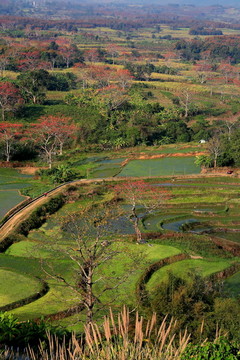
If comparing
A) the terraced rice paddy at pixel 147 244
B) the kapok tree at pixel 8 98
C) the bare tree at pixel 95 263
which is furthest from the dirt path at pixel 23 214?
the kapok tree at pixel 8 98

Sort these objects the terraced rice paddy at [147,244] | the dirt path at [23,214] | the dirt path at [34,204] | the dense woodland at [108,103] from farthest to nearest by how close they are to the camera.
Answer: the dense woodland at [108,103], the dirt path at [34,204], the dirt path at [23,214], the terraced rice paddy at [147,244]

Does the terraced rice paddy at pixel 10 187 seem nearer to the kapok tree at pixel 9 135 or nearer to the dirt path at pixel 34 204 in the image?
the dirt path at pixel 34 204

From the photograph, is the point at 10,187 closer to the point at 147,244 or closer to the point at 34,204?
the point at 34,204

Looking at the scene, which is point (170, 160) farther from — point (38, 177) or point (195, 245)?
point (195, 245)

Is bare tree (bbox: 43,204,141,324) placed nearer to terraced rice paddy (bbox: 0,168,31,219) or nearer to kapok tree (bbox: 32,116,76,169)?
terraced rice paddy (bbox: 0,168,31,219)

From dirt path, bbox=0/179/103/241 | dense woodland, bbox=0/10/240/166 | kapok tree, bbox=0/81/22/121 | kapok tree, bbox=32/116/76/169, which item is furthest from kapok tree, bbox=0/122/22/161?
dirt path, bbox=0/179/103/241

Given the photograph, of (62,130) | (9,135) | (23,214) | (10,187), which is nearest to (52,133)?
(62,130)
